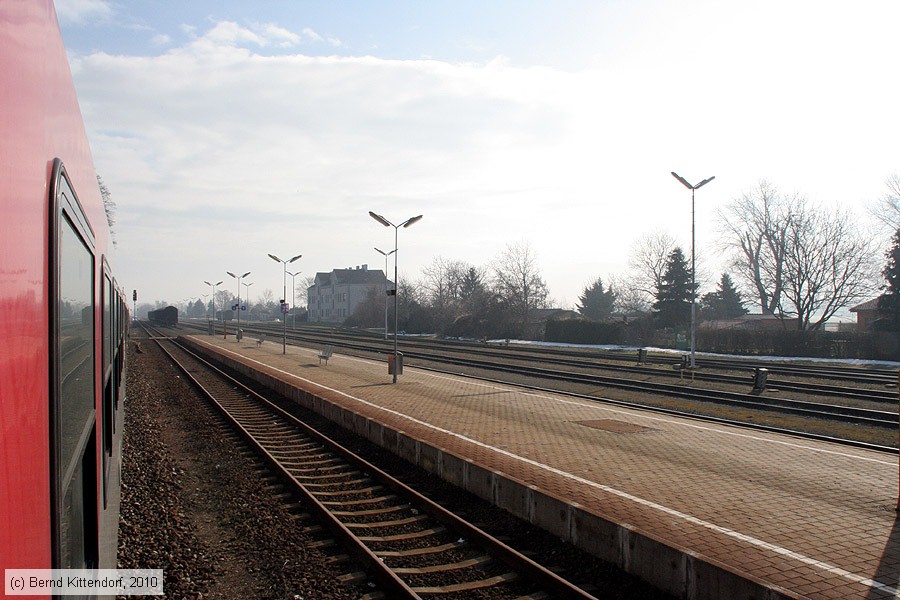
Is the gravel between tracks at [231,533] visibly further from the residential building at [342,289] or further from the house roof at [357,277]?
the house roof at [357,277]

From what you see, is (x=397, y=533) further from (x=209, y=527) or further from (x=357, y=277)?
(x=357, y=277)

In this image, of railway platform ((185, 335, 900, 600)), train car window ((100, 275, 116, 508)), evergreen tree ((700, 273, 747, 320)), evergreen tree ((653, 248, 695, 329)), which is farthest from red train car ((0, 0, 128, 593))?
evergreen tree ((700, 273, 747, 320))

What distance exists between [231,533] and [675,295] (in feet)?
178

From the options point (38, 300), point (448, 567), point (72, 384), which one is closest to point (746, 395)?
point (448, 567)

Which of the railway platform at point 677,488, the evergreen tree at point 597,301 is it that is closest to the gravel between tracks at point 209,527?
the railway platform at point 677,488

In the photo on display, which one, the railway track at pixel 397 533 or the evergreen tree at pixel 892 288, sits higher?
the evergreen tree at pixel 892 288

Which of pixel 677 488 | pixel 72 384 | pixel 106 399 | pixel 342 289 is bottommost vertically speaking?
pixel 677 488

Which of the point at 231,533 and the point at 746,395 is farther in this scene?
the point at 746,395

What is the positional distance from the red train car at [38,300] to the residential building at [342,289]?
384ft

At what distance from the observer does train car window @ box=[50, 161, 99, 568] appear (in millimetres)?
1945

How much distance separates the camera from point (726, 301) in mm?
76875

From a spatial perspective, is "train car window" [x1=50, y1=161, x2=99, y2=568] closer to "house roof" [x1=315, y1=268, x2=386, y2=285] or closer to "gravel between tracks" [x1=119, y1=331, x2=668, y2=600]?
"gravel between tracks" [x1=119, y1=331, x2=668, y2=600]

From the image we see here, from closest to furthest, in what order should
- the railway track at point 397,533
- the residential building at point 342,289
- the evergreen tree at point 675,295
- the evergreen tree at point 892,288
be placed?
the railway track at point 397,533, the evergreen tree at point 892,288, the evergreen tree at point 675,295, the residential building at point 342,289

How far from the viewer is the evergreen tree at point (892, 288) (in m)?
42.4
